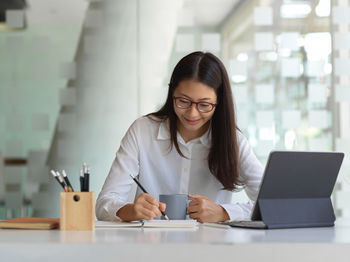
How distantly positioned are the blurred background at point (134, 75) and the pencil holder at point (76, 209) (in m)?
2.45

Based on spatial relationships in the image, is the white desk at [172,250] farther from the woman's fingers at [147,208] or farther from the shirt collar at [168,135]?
the shirt collar at [168,135]

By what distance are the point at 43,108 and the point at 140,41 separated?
0.82 m

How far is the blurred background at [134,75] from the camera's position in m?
4.08

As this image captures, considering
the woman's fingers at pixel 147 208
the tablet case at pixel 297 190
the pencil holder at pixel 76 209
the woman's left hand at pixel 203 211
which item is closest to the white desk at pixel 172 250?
the pencil holder at pixel 76 209

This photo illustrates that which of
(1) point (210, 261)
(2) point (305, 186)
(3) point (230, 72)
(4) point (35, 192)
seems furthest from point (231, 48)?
(1) point (210, 261)

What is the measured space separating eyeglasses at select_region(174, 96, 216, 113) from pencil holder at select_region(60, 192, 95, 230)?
780mm

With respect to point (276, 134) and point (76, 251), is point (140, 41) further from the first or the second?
point (76, 251)

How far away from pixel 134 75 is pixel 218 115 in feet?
5.73

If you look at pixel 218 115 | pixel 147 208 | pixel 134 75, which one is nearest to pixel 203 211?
pixel 147 208

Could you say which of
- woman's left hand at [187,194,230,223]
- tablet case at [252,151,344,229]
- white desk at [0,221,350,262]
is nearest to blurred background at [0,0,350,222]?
woman's left hand at [187,194,230,223]

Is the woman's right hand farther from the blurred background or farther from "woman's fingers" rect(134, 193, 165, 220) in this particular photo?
the blurred background

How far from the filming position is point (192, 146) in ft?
8.40

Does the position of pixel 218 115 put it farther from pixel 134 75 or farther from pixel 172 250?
pixel 134 75

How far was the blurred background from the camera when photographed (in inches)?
161
